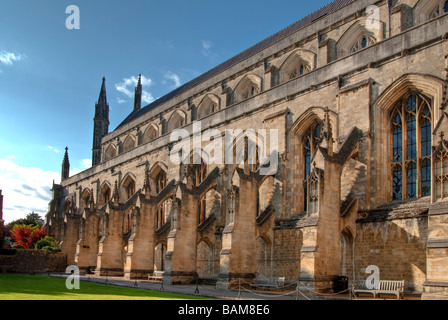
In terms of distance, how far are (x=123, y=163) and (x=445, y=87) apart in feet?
96.9

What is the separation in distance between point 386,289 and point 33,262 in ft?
89.7

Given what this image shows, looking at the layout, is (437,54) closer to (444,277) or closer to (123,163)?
(444,277)

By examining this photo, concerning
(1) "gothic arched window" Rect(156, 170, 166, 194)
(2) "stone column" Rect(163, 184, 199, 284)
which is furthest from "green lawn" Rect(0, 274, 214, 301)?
(1) "gothic arched window" Rect(156, 170, 166, 194)

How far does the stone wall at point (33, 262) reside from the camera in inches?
1351

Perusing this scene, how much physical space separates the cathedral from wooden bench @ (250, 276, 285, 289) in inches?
16.8

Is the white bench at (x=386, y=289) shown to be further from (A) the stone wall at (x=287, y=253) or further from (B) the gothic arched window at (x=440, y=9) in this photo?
(B) the gothic arched window at (x=440, y=9)

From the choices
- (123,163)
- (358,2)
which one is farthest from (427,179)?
(123,163)

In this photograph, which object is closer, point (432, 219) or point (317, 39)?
point (432, 219)

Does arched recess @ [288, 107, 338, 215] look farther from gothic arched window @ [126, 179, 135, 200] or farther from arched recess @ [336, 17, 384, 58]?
gothic arched window @ [126, 179, 135, 200]

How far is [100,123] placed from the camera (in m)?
58.2

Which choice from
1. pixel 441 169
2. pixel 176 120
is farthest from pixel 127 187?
pixel 441 169

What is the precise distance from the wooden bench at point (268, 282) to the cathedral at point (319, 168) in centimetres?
43

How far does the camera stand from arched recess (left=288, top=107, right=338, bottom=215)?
2319 centimetres
